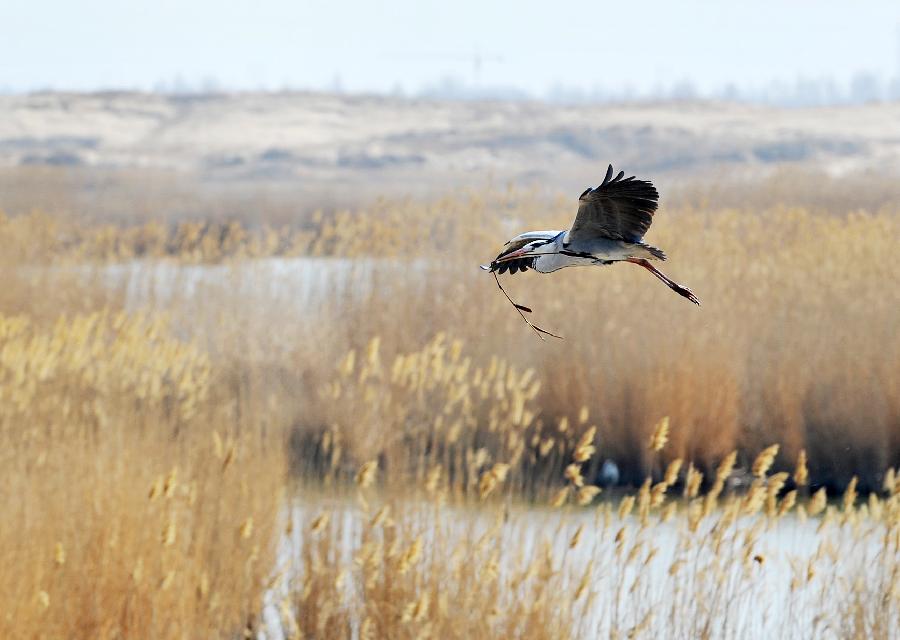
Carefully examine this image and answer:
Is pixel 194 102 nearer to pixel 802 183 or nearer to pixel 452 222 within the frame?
pixel 802 183

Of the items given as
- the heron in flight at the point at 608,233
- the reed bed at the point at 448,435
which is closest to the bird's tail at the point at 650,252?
the heron in flight at the point at 608,233

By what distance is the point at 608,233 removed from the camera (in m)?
0.78

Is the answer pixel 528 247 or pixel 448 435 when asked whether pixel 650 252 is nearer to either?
pixel 528 247

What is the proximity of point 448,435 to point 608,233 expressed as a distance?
16.1ft

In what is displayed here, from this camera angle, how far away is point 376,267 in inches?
281

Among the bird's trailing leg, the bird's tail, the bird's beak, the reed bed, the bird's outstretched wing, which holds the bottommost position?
the reed bed

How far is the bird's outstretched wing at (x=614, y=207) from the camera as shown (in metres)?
0.77

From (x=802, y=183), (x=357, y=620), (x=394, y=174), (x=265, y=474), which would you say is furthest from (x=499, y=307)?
(x=394, y=174)

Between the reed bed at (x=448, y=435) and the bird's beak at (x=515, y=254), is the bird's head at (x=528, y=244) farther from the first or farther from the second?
the reed bed at (x=448, y=435)

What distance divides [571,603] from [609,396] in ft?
10.6

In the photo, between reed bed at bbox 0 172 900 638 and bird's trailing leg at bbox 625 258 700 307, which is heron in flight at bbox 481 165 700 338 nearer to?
bird's trailing leg at bbox 625 258 700 307

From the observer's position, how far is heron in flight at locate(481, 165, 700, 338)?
764mm

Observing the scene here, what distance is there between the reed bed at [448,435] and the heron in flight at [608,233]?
2.11m

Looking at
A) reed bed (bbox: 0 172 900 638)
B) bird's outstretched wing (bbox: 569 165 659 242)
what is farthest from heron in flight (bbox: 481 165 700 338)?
reed bed (bbox: 0 172 900 638)
